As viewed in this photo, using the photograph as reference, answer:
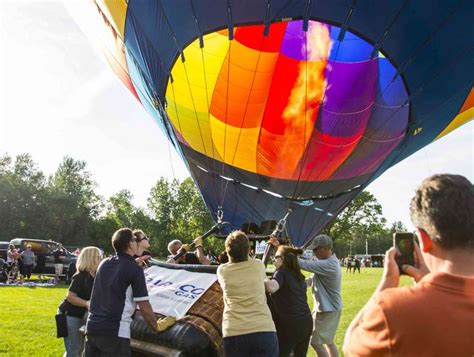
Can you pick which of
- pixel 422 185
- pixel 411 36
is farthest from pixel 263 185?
pixel 422 185

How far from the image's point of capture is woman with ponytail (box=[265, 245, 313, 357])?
13.0 feet

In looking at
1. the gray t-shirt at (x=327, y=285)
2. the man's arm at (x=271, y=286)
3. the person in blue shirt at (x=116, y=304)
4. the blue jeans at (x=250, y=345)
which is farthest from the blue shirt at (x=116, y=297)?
the gray t-shirt at (x=327, y=285)

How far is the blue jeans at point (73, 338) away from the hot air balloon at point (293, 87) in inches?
153

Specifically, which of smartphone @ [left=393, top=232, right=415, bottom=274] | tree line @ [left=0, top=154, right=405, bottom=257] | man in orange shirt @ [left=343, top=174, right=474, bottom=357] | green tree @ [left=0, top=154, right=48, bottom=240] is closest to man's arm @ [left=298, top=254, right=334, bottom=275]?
smartphone @ [left=393, top=232, right=415, bottom=274]

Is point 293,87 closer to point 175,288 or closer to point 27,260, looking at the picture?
point 175,288

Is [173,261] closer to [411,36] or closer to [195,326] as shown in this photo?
[195,326]

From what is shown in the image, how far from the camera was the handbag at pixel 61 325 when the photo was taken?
13.7ft

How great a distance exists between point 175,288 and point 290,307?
966 millimetres

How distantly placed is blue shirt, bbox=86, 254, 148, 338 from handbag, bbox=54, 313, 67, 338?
39.7 inches

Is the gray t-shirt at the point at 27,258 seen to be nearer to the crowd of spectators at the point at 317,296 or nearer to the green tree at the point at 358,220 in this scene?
the crowd of spectators at the point at 317,296

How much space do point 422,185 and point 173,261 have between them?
380 cm

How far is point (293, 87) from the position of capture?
26.2ft

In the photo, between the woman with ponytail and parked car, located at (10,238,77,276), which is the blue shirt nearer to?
the woman with ponytail

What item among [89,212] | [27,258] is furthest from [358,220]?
[27,258]
